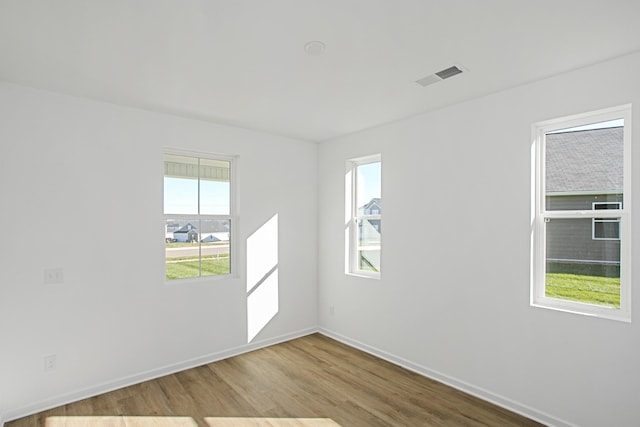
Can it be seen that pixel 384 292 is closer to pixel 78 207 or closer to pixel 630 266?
pixel 630 266

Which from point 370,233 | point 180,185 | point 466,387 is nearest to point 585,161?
point 466,387

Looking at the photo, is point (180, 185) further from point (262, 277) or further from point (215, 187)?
point (262, 277)

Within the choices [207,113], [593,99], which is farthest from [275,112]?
[593,99]

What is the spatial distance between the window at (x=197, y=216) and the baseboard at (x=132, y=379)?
0.91m

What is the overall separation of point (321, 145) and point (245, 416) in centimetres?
339

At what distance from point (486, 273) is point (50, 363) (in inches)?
151

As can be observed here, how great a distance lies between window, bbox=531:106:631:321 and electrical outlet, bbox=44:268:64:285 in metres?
3.97

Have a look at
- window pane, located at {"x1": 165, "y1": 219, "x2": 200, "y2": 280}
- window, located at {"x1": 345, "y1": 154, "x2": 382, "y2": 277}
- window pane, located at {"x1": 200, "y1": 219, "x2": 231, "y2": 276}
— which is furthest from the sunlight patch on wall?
window, located at {"x1": 345, "y1": 154, "x2": 382, "y2": 277}

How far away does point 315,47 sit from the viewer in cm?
218

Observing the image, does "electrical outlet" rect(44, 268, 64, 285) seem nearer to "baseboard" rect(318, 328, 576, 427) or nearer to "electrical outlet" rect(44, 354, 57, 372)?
"electrical outlet" rect(44, 354, 57, 372)

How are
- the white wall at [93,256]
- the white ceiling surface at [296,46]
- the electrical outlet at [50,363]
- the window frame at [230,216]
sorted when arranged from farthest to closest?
1. the window frame at [230,216]
2. the electrical outlet at [50,363]
3. the white wall at [93,256]
4. the white ceiling surface at [296,46]

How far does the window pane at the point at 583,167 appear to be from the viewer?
2479 mm

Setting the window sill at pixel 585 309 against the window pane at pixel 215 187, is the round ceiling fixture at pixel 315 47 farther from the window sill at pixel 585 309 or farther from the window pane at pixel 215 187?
the window sill at pixel 585 309

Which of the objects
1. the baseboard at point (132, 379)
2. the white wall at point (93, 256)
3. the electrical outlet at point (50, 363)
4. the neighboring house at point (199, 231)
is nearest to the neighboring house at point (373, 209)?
the white wall at point (93, 256)
